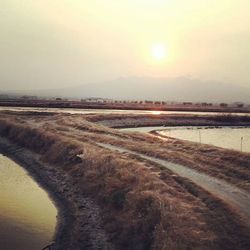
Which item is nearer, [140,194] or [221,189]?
[140,194]

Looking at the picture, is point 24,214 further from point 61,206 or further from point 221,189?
point 221,189

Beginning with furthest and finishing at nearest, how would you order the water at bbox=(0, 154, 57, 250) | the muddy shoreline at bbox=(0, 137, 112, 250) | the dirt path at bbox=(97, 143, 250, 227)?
the water at bbox=(0, 154, 57, 250) < the muddy shoreline at bbox=(0, 137, 112, 250) < the dirt path at bbox=(97, 143, 250, 227)

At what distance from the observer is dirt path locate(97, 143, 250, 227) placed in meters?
24.0

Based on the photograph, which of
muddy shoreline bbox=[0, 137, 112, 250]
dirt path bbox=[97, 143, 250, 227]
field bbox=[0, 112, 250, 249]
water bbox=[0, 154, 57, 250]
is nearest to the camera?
field bbox=[0, 112, 250, 249]

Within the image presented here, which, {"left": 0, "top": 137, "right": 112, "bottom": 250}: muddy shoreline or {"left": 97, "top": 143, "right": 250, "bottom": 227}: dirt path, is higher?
{"left": 97, "top": 143, "right": 250, "bottom": 227}: dirt path

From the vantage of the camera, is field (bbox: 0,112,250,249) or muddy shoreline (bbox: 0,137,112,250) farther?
muddy shoreline (bbox: 0,137,112,250)

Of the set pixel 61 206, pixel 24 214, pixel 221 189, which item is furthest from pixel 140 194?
pixel 24 214

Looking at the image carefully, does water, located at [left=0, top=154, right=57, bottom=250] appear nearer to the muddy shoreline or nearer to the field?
the muddy shoreline

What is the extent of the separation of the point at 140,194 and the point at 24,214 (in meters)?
8.85

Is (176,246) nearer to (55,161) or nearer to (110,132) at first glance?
(55,161)

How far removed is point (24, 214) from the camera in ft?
102

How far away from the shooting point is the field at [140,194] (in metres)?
21.8

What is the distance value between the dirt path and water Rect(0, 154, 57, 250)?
32.9ft

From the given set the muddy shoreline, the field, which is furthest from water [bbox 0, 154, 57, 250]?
the field
